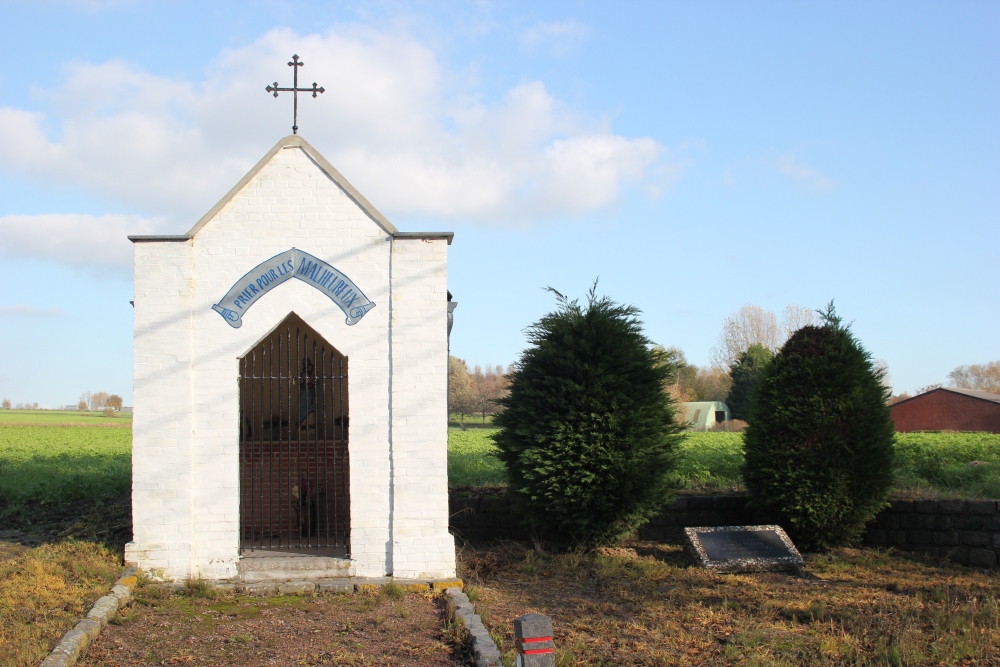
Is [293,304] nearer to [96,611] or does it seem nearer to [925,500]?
[96,611]

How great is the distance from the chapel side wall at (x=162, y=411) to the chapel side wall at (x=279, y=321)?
13 cm

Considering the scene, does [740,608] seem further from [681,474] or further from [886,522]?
[681,474]

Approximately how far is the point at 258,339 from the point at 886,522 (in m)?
8.36

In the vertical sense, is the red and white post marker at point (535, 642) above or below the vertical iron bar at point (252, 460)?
below

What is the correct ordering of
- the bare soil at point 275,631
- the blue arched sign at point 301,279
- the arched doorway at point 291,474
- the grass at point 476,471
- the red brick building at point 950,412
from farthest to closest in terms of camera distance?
the red brick building at point 950,412 < the grass at point 476,471 < the arched doorway at point 291,474 < the blue arched sign at point 301,279 < the bare soil at point 275,631

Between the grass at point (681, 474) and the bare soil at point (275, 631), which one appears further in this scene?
the grass at point (681, 474)

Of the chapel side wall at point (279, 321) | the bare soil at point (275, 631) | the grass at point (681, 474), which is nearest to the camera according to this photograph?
the bare soil at point (275, 631)

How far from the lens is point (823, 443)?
10414 mm

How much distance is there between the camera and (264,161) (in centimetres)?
909

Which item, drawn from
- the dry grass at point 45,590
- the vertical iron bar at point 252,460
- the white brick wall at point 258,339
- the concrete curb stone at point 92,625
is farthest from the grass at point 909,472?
the dry grass at point 45,590

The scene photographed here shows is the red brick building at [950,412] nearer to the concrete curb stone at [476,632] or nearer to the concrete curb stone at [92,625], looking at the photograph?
the concrete curb stone at [476,632]

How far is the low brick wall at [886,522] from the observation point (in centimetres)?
1034

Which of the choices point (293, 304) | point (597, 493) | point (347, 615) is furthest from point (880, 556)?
point (293, 304)

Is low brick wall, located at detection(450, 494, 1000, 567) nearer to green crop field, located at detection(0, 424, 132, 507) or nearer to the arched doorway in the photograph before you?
the arched doorway
